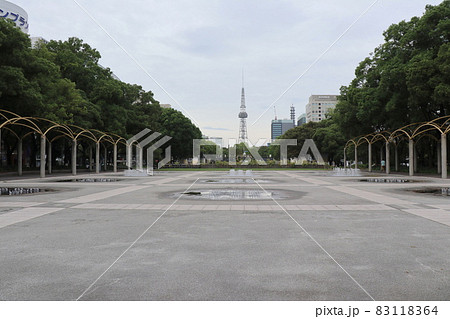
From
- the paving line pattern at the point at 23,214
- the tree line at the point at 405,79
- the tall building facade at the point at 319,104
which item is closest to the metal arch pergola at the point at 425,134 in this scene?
the tree line at the point at 405,79

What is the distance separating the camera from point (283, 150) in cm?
8019

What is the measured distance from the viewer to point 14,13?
62219 millimetres

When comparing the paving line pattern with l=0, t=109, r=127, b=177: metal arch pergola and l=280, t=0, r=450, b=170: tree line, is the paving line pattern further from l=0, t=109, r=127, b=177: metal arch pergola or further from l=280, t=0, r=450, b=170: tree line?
l=280, t=0, r=450, b=170: tree line

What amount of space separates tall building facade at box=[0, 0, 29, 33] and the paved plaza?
6618 centimetres

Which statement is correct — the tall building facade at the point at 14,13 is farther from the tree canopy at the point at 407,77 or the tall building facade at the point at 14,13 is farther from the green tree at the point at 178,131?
the tree canopy at the point at 407,77

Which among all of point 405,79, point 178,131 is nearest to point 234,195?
point 405,79

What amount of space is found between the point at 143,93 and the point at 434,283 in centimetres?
5650

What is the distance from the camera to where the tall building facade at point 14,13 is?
60616 millimetres

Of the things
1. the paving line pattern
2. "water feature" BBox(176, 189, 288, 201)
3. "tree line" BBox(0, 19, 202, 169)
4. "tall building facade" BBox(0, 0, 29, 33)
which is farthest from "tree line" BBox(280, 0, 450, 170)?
"tall building facade" BBox(0, 0, 29, 33)

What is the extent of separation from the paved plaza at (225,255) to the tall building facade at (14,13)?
217 ft

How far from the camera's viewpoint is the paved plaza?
3.92 metres

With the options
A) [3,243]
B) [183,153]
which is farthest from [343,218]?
→ [183,153]

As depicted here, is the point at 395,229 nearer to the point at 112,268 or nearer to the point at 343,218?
the point at 343,218

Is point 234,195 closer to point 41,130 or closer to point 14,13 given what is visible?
point 41,130
